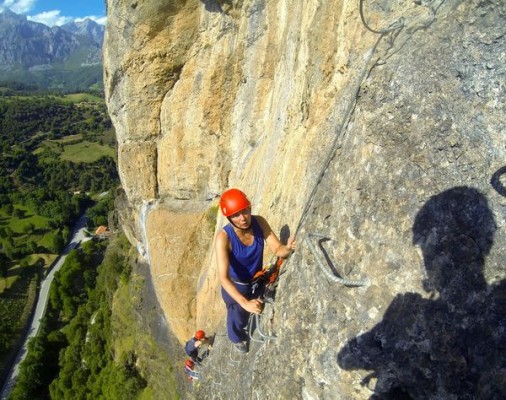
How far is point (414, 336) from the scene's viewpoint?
14.0 feet

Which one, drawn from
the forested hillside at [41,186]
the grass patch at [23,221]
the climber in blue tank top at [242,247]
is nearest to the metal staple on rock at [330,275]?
the climber in blue tank top at [242,247]

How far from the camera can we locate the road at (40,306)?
36.9 metres

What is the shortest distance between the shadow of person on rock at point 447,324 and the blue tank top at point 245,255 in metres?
2.16

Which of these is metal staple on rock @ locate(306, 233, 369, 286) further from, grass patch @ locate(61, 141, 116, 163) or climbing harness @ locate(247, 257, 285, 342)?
grass patch @ locate(61, 141, 116, 163)

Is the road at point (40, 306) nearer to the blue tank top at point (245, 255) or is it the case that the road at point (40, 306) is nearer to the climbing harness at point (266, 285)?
the climbing harness at point (266, 285)

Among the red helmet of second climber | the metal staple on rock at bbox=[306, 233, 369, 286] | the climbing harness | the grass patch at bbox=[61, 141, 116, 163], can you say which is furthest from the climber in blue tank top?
the grass patch at bbox=[61, 141, 116, 163]

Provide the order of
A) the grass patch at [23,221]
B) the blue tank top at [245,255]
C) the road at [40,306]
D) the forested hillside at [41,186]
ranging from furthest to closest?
1. the grass patch at [23,221]
2. the forested hillside at [41,186]
3. the road at [40,306]
4. the blue tank top at [245,255]

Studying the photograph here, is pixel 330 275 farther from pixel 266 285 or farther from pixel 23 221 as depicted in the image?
pixel 23 221

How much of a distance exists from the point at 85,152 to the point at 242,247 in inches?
4633

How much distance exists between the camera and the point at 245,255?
237 inches

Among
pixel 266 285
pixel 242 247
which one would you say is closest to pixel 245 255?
pixel 242 247

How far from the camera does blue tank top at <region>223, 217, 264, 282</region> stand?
5853 mm

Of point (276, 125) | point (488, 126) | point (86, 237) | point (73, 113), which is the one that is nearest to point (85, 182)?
point (86, 237)

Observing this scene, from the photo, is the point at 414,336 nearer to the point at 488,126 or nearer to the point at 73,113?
the point at 488,126
